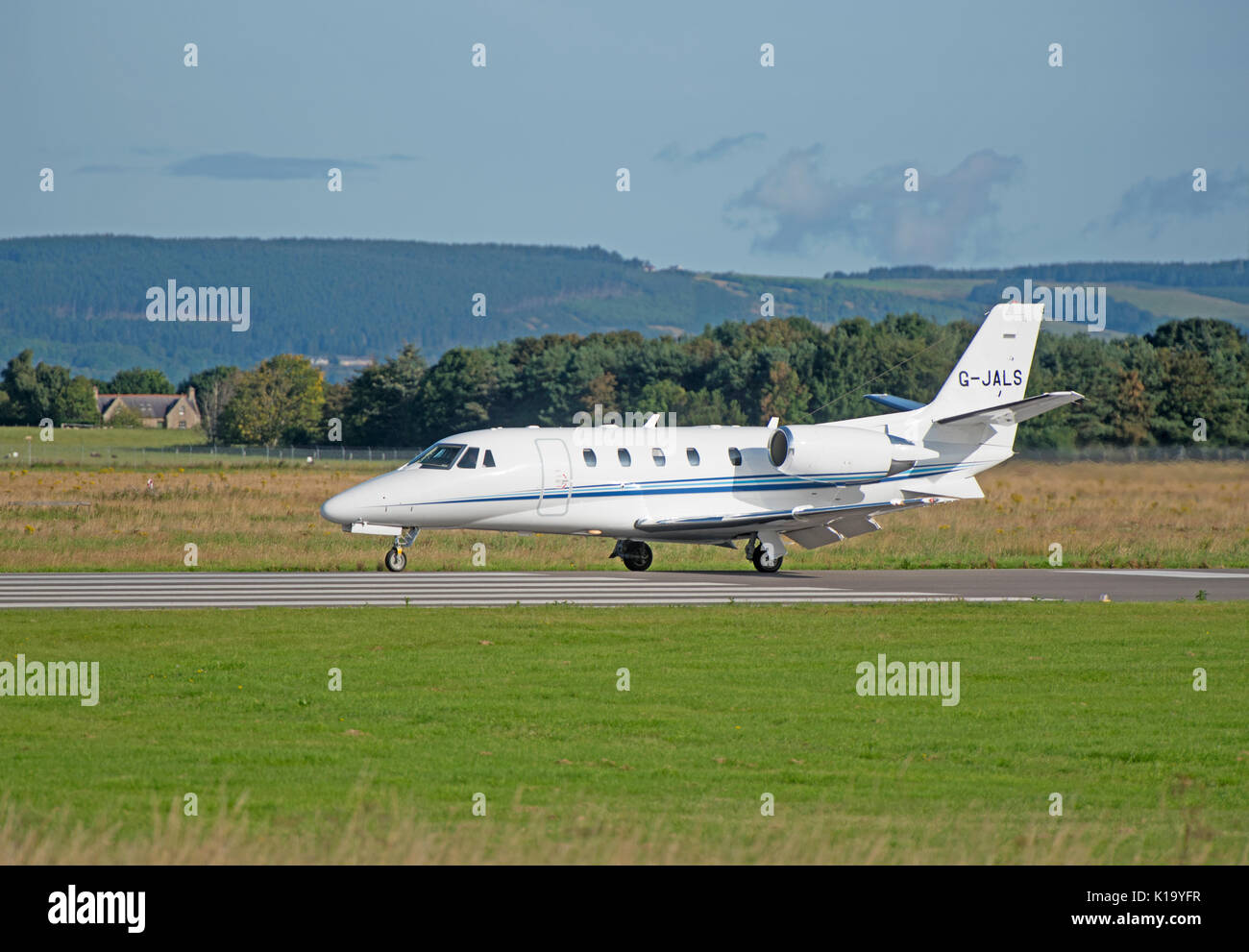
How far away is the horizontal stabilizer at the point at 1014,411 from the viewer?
30.4 m

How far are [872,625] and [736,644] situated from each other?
3.03m

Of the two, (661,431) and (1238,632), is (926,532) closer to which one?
(661,431)

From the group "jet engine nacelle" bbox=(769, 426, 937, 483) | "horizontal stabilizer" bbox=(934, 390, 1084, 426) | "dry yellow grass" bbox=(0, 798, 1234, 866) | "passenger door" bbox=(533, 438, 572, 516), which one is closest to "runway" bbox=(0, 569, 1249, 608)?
"passenger door" bbox=(533, 438, 572, 516)

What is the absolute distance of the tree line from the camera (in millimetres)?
83188

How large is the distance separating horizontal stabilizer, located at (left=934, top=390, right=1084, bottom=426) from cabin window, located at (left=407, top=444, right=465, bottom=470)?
11.0m

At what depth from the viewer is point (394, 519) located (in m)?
29.3

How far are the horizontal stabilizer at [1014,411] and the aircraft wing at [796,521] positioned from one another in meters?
1.91

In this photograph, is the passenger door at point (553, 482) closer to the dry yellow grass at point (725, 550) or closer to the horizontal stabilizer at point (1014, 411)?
the dry yellow grass at point (725, 550)

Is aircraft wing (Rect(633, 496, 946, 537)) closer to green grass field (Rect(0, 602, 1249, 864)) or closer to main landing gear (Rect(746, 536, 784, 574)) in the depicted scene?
main landing gear (Rect(746, 536, 784, 574))

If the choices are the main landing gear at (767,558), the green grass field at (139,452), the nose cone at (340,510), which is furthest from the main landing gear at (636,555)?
the green grass field at (139,452)

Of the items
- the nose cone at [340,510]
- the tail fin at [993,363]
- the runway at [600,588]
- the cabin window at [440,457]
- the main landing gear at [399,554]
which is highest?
the tail fin at [993,363]

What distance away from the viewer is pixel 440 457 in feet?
98.5
